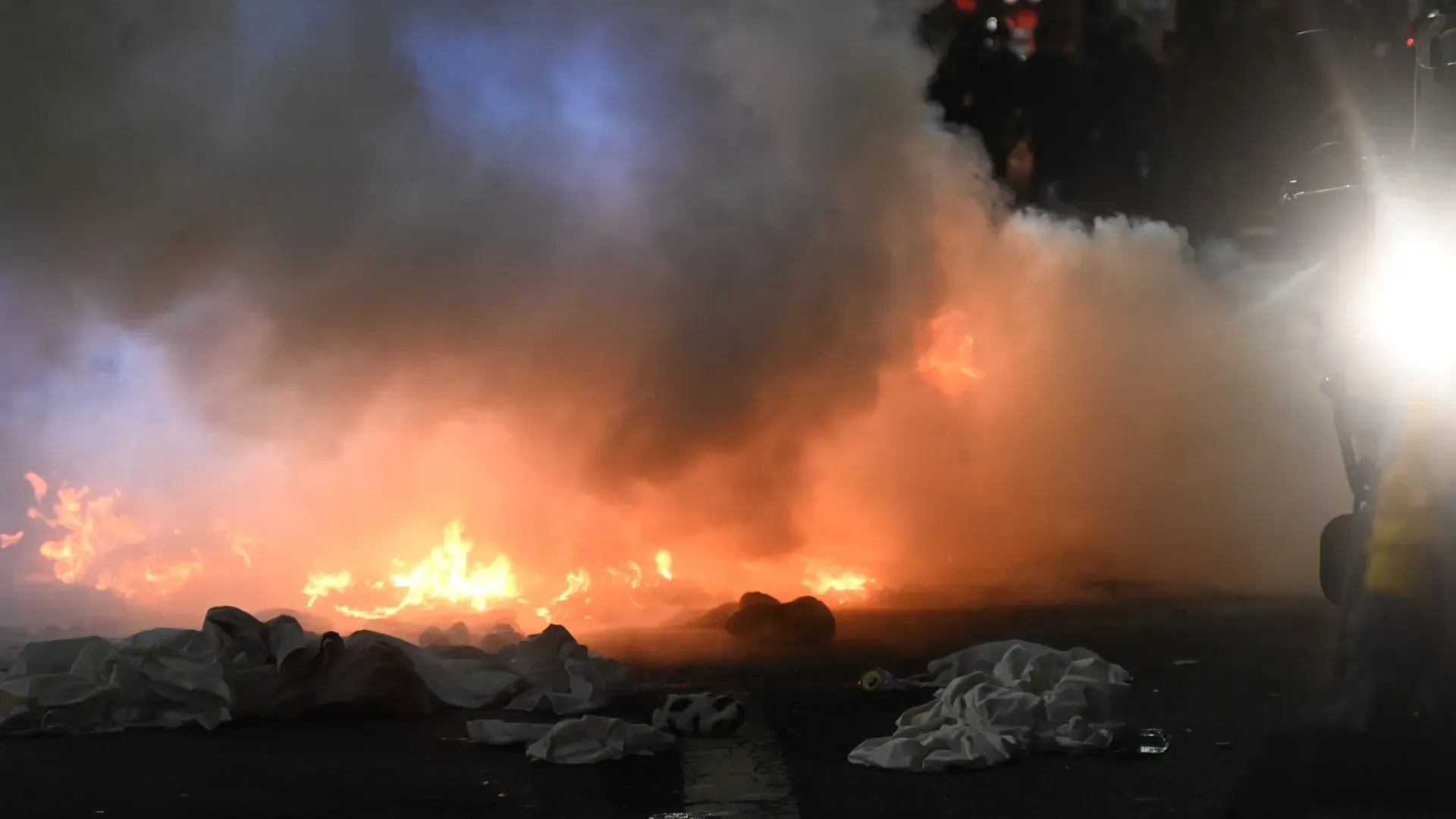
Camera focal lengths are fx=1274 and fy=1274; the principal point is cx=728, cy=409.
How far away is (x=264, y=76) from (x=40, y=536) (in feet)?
20.6

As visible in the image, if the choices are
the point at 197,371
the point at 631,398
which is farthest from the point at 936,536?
the point at 197,371

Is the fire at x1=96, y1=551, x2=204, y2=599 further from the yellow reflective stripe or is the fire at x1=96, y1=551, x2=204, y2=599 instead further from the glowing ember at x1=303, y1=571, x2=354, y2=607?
the yellow reflective stripe

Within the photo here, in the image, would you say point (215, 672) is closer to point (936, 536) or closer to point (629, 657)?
point (629, 657)

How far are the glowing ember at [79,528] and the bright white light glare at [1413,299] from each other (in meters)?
14.2

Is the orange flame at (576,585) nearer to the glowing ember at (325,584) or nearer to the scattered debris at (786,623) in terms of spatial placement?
the scattered debris at (786,623)

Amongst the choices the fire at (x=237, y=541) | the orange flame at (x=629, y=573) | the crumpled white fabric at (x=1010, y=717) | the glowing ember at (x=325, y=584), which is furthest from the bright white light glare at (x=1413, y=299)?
the fire at (x=237, y=541)

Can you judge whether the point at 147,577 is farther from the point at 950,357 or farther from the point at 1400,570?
the point at 1400,570

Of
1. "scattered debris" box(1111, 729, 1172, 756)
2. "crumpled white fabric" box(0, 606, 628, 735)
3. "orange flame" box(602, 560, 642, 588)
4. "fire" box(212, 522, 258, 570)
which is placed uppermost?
"fire" box(212, 522, 258, 570)

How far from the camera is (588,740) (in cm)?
737

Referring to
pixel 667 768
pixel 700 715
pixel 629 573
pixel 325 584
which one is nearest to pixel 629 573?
pixel 629 573

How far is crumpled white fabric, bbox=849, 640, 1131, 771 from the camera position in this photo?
700 centimetres

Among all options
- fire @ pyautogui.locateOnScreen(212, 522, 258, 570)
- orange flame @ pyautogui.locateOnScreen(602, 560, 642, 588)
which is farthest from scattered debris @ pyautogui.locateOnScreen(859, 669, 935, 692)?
fire @ pyautogui.locateOnScreen(212, 522, 258, 570)

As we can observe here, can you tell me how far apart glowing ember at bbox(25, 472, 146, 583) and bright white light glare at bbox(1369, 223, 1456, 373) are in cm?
1418

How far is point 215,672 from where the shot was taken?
8.94 m
